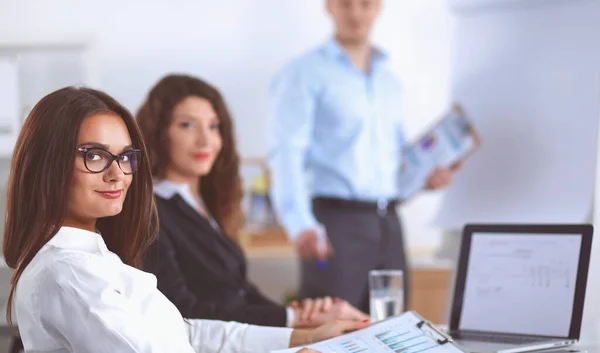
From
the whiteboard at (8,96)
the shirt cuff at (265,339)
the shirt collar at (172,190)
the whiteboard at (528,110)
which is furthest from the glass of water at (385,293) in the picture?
the whiteboard at (8,96)

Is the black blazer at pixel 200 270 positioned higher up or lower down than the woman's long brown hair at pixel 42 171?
lower down

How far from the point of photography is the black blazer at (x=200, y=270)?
5.22 feet

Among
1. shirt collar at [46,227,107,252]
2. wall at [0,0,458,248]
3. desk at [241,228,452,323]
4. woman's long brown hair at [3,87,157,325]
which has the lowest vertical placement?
desk at [241,228,452,323]

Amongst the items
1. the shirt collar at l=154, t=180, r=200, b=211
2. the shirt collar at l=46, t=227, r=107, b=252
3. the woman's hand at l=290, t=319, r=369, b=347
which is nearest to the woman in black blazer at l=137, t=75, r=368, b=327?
the shirt collar at l=154, t=180, r=200, b=211

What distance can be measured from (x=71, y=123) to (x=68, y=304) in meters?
0.25

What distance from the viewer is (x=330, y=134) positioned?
2758mm

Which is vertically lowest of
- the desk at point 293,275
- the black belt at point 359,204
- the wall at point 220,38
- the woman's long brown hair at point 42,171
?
the desk at point 293,275

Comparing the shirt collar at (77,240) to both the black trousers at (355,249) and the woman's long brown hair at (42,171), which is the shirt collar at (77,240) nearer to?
the woman's long brown hair at (42,171)

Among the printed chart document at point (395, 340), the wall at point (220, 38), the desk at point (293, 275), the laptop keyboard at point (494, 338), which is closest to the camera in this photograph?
the printed chart document at point (395, 340)

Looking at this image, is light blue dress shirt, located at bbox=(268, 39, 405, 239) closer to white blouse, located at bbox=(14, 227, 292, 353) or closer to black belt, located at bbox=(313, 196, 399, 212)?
black belt, located at bbox=(313, 196, 399, 212)

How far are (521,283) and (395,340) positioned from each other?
0.31m

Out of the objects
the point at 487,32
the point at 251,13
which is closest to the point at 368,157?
the point at 487,32

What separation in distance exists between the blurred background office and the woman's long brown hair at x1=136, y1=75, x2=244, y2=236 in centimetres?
90

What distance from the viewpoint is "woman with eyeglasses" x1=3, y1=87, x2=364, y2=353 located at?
1.01 m
